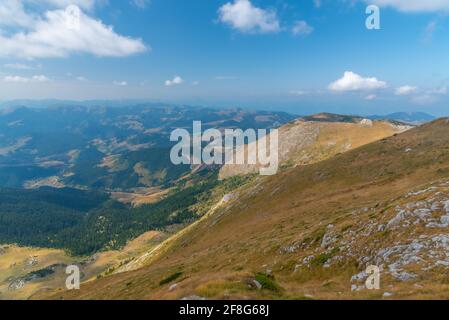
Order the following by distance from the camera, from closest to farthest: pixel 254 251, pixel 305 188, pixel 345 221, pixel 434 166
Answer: pixel 345 221 → pixel 254 251 → pixel 434 166 → pixel 305 188

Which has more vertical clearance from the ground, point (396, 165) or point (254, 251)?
point (396, 165)

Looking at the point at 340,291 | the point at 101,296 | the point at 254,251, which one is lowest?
the point at 101,296

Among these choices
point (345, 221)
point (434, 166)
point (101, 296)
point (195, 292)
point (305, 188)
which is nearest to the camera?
point (195, 292)

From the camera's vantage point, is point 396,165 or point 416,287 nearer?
point 416,287

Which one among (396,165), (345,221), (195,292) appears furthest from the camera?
(396,165)
